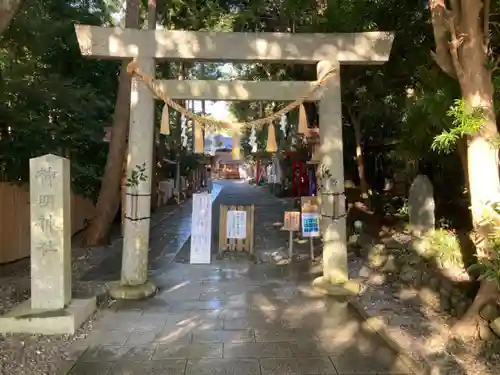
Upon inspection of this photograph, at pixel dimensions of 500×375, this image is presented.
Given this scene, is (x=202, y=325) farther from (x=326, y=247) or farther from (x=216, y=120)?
(x=216, y=120)

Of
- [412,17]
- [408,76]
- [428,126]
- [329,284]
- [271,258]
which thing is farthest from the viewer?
[271,258]

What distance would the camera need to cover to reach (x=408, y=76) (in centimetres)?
931

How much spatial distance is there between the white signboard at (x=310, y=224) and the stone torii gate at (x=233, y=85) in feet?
8.06

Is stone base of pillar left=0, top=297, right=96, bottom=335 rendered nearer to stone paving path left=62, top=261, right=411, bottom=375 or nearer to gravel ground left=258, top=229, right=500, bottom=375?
stone paving path left=62, top=261, right=411, bottom=375

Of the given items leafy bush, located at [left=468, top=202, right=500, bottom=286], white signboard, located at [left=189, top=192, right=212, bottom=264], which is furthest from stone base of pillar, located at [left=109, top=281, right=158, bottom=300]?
leafy bush, located at [left=468, top=202, right=500, bottom=286]

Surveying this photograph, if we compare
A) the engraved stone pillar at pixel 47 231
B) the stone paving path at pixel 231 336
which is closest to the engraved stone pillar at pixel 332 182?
the stone paving path at pixel 231 336

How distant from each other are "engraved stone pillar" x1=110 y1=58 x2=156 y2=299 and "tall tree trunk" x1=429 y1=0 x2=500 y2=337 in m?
4.51

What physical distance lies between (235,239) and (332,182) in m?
3.76

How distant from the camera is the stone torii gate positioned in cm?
771

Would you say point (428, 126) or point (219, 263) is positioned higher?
point (428, 126)

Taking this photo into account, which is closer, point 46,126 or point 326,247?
point 326,247

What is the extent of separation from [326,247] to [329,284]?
23.7 inches

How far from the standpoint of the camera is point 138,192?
773 cm

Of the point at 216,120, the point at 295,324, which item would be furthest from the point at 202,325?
the point at 216,120
